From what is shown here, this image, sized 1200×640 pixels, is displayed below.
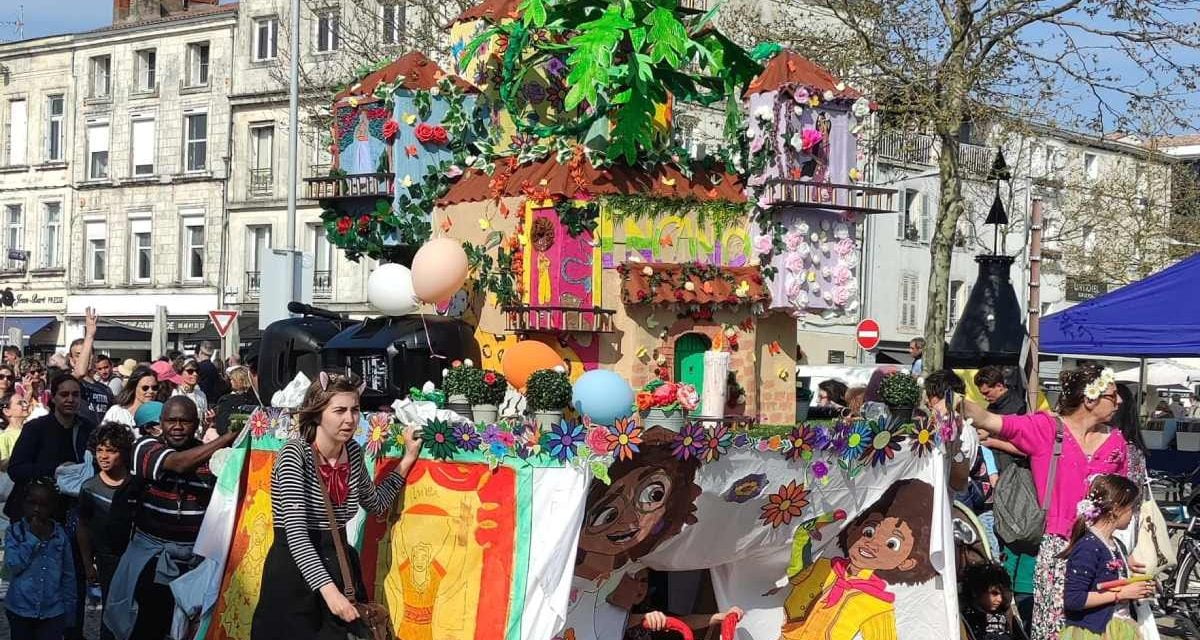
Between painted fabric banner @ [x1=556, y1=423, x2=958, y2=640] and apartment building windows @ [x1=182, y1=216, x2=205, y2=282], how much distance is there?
115 ft

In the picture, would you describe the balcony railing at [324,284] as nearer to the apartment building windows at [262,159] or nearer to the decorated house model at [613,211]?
the apartment building windows at [262,159]

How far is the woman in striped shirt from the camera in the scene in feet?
22.7

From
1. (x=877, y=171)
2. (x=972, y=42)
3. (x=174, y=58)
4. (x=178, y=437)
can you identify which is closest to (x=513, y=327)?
(x=178, y=437)

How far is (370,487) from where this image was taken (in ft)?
24.8

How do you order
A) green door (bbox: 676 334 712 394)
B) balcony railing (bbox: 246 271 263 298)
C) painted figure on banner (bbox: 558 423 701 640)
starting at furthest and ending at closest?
balcony railing (bbox: 246 271 263 298) < green door (bbox: 676 334 712 394) < painted figure on banner (bbox: 558 423 701 640)

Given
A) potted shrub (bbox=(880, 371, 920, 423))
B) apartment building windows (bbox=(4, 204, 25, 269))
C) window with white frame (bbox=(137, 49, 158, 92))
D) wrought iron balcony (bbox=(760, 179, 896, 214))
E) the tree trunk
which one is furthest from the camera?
apartment building windows (bbox=(4, 204, 25, 269))

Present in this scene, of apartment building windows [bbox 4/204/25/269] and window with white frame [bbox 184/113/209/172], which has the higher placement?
window with white frame [bbox 184/113/209/172]

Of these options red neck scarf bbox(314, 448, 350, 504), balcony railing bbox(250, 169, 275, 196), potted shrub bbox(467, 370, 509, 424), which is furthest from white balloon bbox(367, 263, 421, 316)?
balcony railing bbox(250, 169, 275, 196)

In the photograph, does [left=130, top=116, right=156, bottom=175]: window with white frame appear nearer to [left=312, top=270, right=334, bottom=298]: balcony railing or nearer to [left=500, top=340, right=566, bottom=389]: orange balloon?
[left=312, top=270, right=334, bottom=298]: balcony railing

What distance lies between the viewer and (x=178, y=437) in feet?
29.0

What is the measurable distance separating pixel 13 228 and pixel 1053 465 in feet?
138

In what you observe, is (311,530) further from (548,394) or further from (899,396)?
(899,396)

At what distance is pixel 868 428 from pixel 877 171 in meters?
32.5

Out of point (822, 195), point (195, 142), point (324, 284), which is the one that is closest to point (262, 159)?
point (195, 142)
